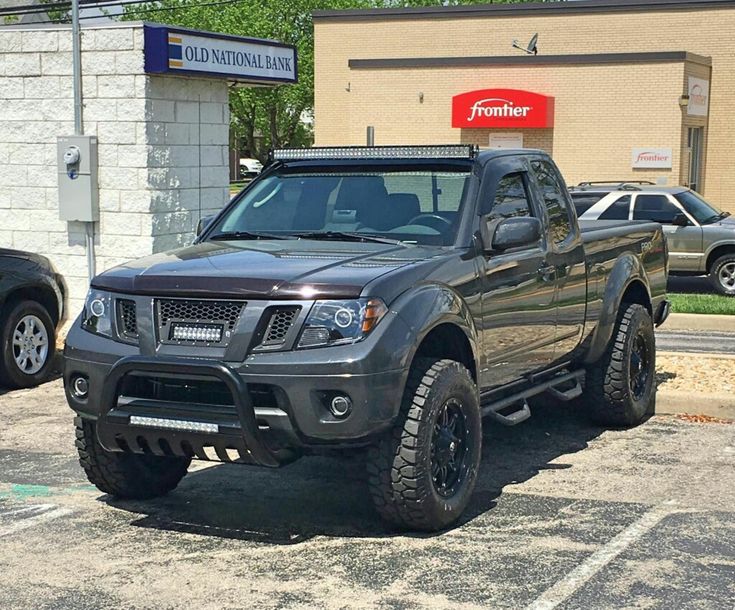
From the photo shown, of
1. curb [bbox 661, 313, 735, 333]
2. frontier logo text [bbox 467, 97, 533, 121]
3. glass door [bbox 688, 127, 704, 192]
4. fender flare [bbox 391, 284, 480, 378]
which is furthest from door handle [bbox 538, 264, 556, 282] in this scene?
glass door [bbox 688, 127, 704, 192]

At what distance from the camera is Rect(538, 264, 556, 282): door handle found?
26.4 ft

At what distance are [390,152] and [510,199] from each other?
831 millimetres

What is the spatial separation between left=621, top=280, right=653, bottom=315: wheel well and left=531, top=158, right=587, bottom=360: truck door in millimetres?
1017

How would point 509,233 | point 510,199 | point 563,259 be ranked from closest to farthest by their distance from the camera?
point 509,233
point 510,199
point 563,259

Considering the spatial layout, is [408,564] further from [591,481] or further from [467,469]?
[591,481]

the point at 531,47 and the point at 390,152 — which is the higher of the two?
the point at 531,47

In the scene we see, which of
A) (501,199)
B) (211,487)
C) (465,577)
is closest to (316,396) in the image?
(465,577)

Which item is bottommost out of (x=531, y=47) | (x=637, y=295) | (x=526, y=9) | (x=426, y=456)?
(x=426, y=456)

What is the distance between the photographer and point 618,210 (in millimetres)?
20109

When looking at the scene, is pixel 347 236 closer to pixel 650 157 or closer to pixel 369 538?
pixel 369 538

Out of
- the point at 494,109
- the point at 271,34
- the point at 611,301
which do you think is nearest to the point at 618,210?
the point at 611,301

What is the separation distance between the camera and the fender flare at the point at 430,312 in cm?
628

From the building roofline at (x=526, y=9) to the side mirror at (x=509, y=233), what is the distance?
90.6 ft

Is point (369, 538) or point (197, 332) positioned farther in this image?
point (369, 538)
